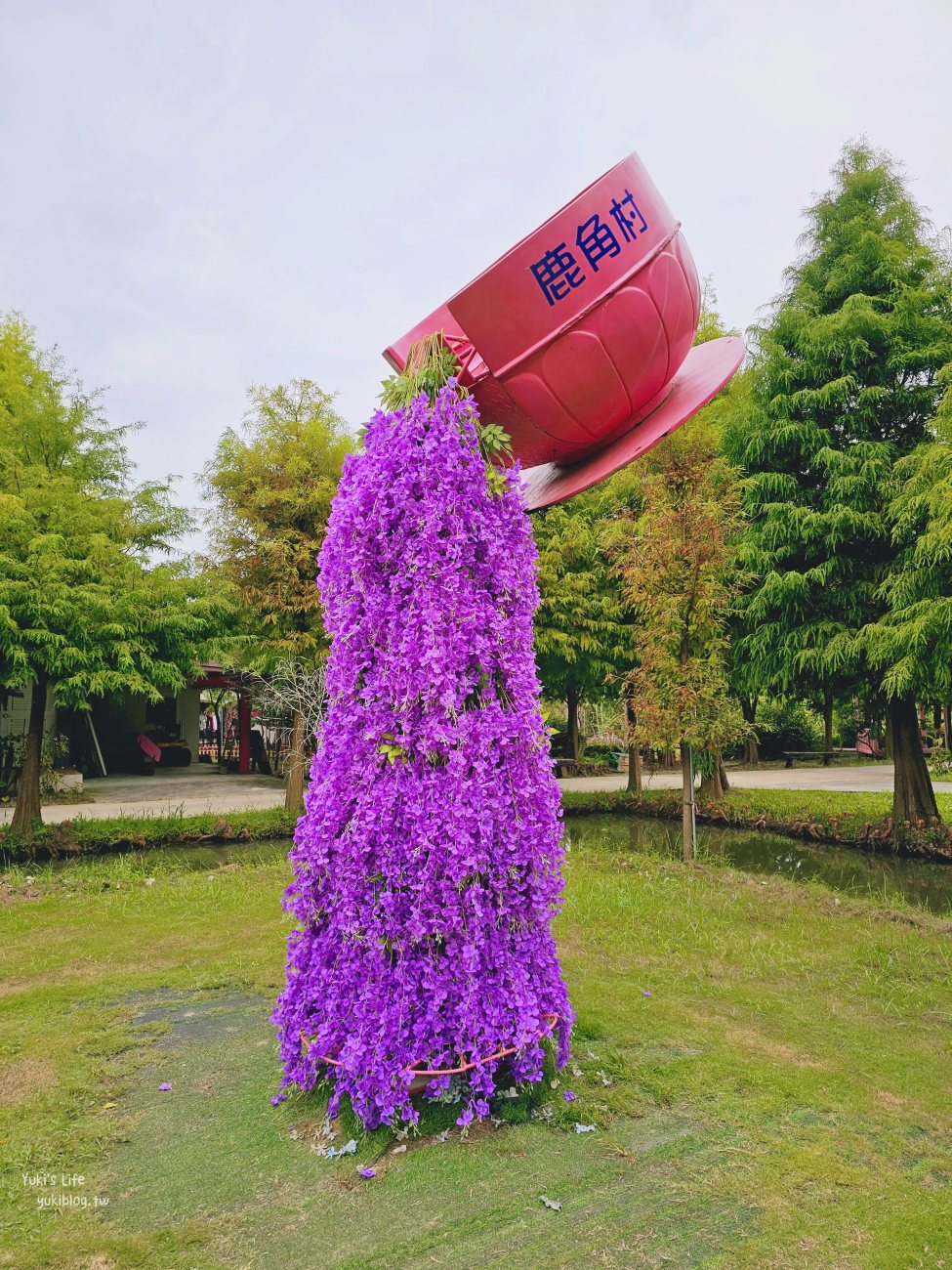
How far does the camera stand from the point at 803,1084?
12.2ft

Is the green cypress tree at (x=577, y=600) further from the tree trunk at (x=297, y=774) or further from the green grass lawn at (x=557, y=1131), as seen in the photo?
the green grass lawn at (x=557, y=1131)

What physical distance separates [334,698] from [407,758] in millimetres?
464

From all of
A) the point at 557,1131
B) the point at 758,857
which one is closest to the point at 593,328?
the point at 557,1131

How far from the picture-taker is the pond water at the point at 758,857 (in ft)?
29.6

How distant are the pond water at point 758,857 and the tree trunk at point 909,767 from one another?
0.93m

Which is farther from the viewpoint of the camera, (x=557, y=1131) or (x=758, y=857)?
(x=758, y=857)

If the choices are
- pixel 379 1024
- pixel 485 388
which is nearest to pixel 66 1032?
pixel 379 1024

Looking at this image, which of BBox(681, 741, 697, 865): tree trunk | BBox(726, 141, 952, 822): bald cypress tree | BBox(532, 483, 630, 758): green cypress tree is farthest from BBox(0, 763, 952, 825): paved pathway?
BBox(681, 741, 697, 865): tree trunk

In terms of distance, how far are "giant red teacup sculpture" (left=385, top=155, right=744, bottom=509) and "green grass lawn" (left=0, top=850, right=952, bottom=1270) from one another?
2805 millimetres

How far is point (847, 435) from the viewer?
11664mm

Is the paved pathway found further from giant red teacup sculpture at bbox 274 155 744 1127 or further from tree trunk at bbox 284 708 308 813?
giant red teacup sculpture at bbox 274 155 744 1127

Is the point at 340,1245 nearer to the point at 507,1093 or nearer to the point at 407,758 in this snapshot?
the point at 507,1093

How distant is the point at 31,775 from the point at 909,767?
1225cm

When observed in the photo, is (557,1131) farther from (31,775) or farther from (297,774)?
(297,774)
